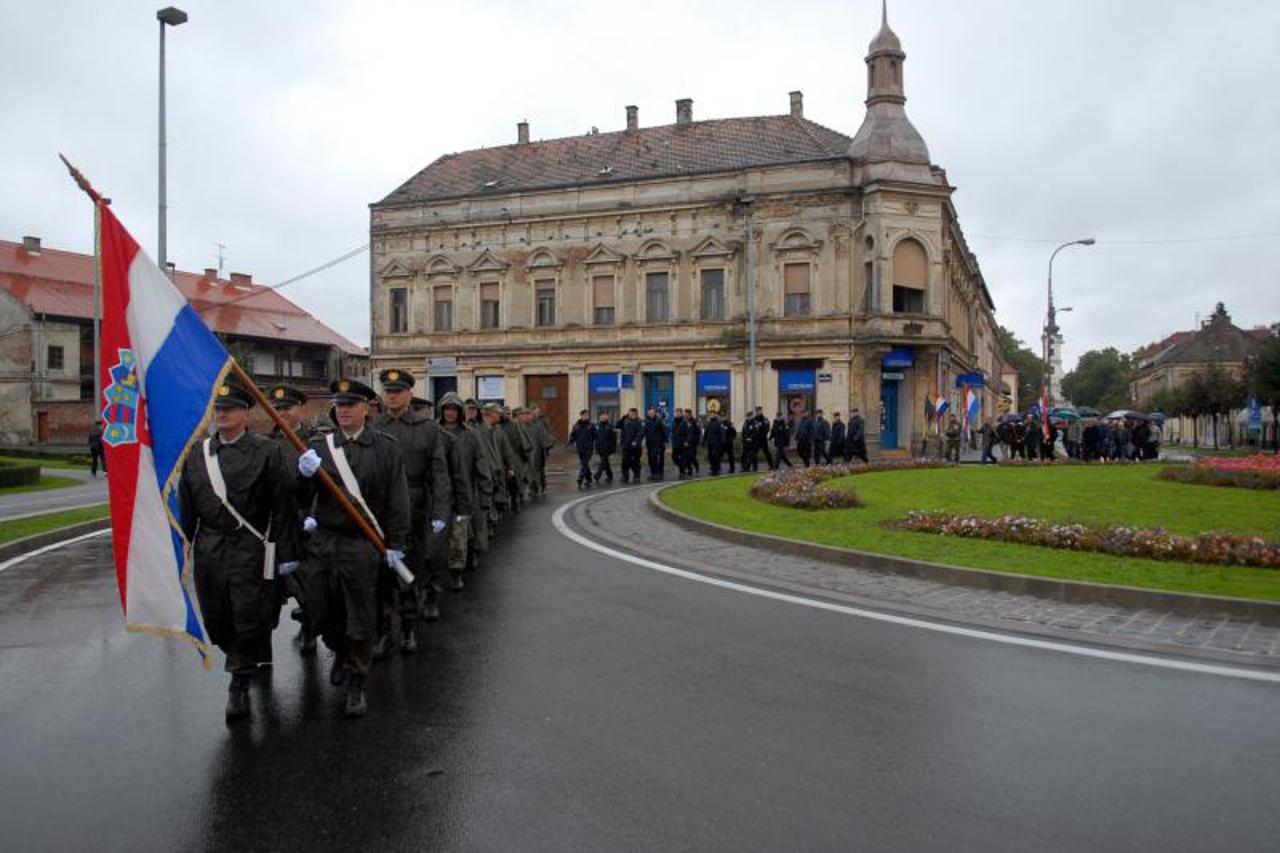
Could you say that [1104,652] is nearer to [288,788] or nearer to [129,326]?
[288,788]

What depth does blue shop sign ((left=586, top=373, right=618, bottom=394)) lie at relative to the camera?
4303 cm

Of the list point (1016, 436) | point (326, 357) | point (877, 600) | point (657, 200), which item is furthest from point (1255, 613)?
point (326, 357)

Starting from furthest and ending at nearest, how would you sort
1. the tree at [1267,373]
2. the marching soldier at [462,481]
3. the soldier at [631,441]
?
1. the tree at [1267,373]
2. the soldier at [631,441]
3. the marching soldier at [462,481]

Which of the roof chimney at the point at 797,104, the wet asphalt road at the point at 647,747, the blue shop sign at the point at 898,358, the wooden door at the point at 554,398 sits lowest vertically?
the wet asphalt road at the point at 647,747

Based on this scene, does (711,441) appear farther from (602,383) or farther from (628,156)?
(628,156)

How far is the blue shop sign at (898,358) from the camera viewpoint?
3853 centimetres

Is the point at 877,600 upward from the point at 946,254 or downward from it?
downward

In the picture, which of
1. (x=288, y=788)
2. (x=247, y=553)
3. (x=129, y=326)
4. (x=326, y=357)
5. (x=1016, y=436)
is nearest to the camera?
(x=288, y=788)

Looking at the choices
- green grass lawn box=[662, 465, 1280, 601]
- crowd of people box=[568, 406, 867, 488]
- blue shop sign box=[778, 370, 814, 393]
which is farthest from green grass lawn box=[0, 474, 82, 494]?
blue shop sign box=[778, 370, 814, 393]

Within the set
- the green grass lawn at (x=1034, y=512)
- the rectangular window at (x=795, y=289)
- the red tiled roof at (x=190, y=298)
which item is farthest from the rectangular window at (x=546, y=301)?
the green grass lawn at (x=1034, y=512)

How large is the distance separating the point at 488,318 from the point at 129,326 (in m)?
40.5

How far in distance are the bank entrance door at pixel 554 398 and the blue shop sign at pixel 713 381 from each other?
246 inches

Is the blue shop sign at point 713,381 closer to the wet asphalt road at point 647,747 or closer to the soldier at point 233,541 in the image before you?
the wet asphalt road at point 647,747

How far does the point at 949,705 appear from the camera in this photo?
5.72 meters
